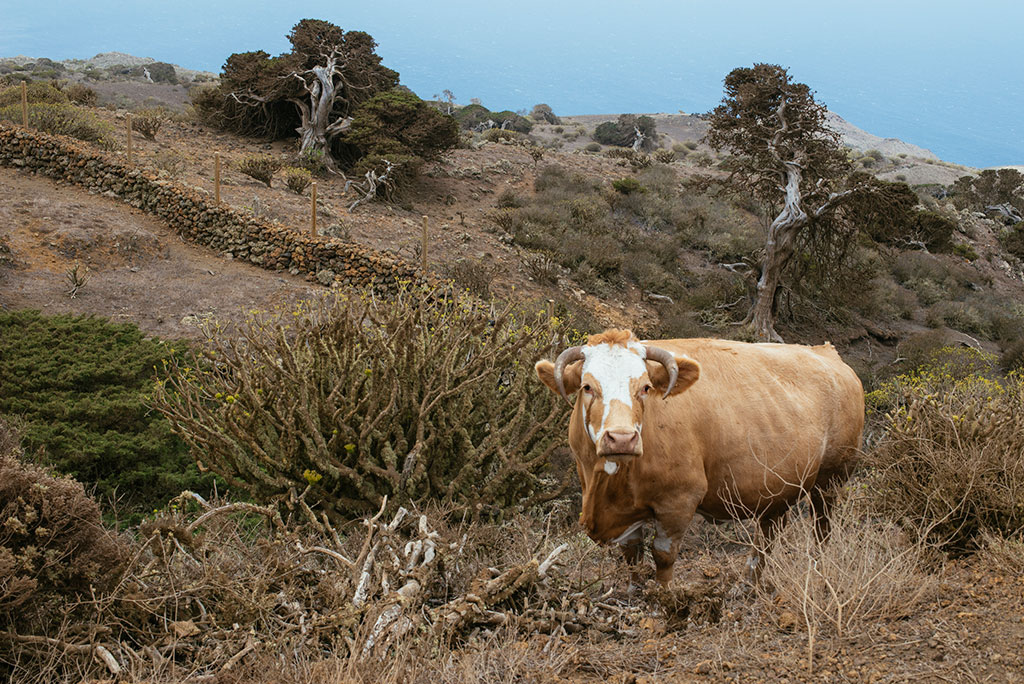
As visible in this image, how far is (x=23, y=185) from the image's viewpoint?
59.8 ft

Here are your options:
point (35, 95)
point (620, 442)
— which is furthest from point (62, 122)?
point (620, 442)

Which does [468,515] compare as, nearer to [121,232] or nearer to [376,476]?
[376,476]

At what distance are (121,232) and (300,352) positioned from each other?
11.6 meters

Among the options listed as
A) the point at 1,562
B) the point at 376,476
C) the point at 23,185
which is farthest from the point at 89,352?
the point at 23,185

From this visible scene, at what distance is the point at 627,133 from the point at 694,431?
47753mm

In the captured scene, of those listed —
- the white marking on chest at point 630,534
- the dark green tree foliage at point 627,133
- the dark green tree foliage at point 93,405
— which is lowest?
the dark green tree foliage at point 93,405

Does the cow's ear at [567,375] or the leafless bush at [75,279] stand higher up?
the cow's ear at [567,375]

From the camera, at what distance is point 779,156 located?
59.9 ft

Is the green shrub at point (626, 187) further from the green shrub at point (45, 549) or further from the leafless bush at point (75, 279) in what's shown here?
the green shrub at point (45, 549)

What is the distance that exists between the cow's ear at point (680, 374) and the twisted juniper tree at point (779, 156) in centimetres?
1355

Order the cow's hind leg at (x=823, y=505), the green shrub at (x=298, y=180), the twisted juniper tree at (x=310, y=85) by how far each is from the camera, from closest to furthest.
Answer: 1. the cow's hind leg at (x=823, y=505)
2. the green shrub at (x=298, y=180)
3. the twisted juniper tree at (x=310, y=85)

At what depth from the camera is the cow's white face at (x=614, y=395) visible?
13.0 ft

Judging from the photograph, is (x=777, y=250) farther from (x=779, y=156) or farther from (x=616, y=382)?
(x=616, y=382)

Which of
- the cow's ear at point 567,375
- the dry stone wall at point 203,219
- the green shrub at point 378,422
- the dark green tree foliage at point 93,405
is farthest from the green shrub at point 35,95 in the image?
the cow's ear at point 567,375
